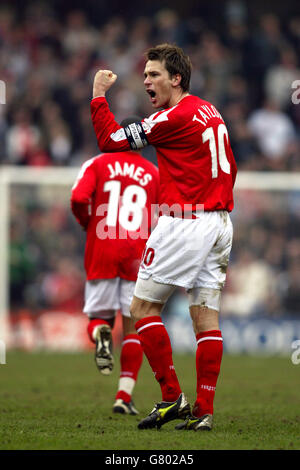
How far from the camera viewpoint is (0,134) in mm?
14719

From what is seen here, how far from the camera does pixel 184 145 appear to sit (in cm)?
507

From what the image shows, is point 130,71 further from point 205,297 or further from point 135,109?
point 205,297

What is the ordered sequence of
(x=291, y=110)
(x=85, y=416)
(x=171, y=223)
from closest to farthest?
(x=171, y=223) → (x=85, y=416) → (x=291, y=110)

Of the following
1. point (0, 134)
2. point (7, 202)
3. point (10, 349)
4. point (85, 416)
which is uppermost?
point (0, 134)

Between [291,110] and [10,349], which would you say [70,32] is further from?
[10,349]

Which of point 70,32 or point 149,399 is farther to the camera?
point 70,32

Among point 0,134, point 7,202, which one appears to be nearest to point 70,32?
point 0,134

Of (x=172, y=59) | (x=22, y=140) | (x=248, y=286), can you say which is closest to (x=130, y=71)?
(x=22, y=140)

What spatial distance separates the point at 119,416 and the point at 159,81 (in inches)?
92.0

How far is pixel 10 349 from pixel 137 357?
21.1ft

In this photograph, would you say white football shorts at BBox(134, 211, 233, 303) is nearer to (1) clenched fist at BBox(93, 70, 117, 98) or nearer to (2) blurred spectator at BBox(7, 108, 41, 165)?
(1) clenched fist at BBox(93, 70, 117, 98)

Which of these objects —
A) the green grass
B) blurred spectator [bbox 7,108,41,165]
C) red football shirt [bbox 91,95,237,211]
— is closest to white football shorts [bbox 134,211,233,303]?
red football shirt [bbox 91,95,237,211]

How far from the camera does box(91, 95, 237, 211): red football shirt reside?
5000mm

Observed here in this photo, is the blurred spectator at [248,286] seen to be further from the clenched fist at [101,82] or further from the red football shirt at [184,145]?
the clenched fist at [101,82]
